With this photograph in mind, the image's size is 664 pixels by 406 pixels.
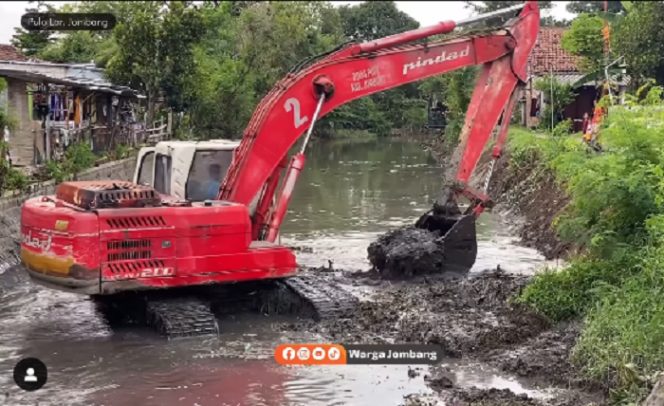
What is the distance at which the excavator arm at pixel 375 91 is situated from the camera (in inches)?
429

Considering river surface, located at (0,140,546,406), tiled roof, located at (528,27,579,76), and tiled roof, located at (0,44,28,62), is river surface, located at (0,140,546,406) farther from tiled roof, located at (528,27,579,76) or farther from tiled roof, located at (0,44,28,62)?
tiled roof, located at (528,27,579,76)

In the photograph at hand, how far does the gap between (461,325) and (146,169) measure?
16.5ft

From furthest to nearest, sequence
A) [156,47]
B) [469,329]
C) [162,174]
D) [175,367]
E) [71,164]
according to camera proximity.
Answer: [156,47]
[71,164]
[162,174]
[469,329]
[175,367]

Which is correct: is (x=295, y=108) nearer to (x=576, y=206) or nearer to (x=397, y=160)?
(x=576, y=206)

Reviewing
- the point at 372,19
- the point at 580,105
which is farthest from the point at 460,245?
the point at 372,19

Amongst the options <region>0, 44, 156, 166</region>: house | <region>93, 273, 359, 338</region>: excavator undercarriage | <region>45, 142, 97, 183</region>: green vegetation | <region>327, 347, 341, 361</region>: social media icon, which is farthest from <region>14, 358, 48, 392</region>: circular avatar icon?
<region>45, 142, 97, 183</region>: green vegetation

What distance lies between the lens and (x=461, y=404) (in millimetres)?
7520

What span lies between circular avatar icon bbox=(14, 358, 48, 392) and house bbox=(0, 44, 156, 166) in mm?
8541

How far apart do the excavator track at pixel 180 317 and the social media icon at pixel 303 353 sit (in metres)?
1.49

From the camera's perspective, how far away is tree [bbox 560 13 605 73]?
2925 cm

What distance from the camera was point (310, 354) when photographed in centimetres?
888

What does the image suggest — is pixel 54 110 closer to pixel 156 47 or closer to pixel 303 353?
pixel 156 47

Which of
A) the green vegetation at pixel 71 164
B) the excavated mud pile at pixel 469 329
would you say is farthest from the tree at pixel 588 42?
the excavated mud pile at pixel 469 329

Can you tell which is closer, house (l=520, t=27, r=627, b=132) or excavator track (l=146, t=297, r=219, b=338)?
excavator track (l=146, t=297, r=219, b=338)
